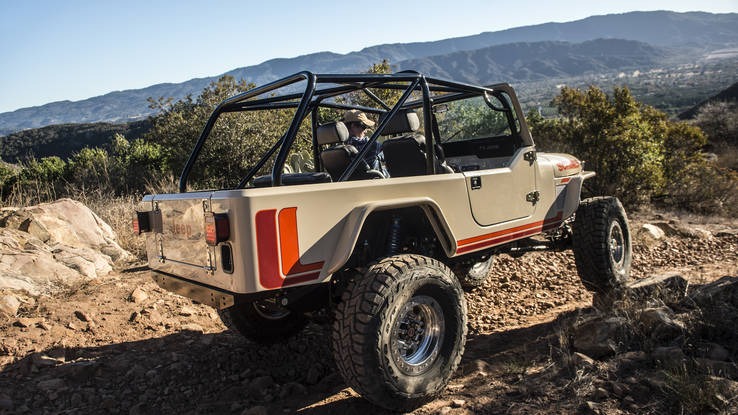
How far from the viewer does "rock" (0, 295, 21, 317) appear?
174 inches

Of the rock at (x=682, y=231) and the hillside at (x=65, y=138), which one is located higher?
the hillside at (x=65, y=138)

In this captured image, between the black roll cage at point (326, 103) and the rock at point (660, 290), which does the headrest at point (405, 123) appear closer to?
the black roll cage at point (326, 103)

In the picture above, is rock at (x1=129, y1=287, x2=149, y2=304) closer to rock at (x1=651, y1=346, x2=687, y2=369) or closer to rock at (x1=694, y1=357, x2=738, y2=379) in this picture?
rock at (x1=651, y1=346, x2=687, y2=369)

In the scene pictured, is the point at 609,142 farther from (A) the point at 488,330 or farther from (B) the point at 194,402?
(B) the point at 194,402

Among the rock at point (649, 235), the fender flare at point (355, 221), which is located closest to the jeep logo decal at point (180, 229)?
the fender flare at point (355, 221)

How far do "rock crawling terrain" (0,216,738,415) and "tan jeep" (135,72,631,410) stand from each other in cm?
33

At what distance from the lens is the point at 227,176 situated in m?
10.9

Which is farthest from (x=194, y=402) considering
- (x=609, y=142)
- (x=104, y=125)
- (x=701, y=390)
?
(x=104, y=125)

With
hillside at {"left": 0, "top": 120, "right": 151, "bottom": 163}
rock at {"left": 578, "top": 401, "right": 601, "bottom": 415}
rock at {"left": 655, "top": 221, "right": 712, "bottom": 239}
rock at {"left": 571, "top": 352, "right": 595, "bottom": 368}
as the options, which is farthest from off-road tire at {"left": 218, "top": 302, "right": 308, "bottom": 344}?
hillside at {"left": 0, "top": 120, "right": 151, "bottom": 163}

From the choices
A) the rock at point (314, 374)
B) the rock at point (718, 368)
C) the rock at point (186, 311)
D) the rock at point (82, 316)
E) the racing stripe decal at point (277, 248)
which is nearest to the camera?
the racing stripe decal at point (277, 248)

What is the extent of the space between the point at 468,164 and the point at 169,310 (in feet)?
9.87

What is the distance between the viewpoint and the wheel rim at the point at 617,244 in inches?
188

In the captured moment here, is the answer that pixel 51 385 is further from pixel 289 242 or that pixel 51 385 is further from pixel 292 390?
pixel 289 242

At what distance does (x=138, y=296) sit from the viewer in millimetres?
4852
